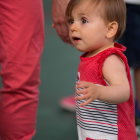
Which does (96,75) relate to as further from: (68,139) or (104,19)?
(68,139)

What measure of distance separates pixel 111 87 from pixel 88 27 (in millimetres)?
248

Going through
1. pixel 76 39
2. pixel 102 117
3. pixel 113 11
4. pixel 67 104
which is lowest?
pixel 67 104

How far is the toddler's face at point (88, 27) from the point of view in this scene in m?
0.87

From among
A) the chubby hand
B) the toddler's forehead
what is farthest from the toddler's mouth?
the chubby hand

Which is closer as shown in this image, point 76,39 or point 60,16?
point 76,39

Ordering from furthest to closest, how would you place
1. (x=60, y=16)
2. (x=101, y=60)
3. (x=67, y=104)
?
(x=67, y=104), (x=60, y=16), (x=101, y=60)

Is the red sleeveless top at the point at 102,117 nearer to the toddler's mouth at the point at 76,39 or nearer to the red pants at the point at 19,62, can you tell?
the toddler's mouth at the point at 76,39

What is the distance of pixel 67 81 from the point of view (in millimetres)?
2748

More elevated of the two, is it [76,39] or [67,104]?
[76,39]

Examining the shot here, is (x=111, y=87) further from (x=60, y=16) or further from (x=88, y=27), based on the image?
(x=60, y=16)

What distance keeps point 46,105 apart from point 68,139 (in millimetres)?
663

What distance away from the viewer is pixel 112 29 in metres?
0.88

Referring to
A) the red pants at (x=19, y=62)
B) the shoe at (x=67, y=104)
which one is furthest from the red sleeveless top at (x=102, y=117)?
the shoe at (x=67, y=104)

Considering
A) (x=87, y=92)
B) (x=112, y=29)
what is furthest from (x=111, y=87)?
(x=112, y=29)
